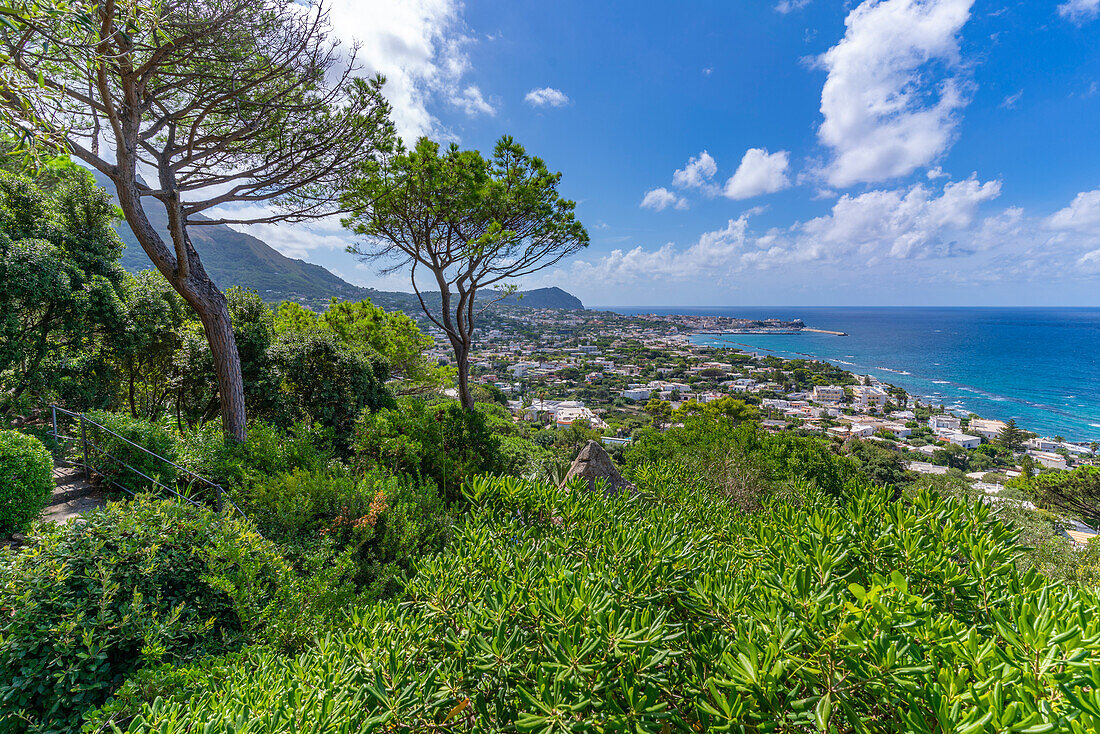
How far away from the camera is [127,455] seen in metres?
5.42

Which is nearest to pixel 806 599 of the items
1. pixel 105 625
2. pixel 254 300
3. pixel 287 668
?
pixel 287 668

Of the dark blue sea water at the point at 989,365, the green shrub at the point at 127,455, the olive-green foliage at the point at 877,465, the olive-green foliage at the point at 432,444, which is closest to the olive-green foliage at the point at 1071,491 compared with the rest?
the olive-green foliage at the point at 877,465

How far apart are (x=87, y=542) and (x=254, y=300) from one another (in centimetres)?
885

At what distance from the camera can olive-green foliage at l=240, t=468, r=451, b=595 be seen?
428 centimetres

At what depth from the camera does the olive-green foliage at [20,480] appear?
4.06m

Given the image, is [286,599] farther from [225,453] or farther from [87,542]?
[225,453]

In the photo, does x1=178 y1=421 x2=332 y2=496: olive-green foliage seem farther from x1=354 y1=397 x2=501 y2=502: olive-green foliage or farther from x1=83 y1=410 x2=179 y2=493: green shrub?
x1=354 y1=397 x2=501 y2=502: olive-green foliage

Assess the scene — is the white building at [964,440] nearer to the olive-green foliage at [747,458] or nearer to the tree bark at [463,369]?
the olive-green foliage at [747,458]

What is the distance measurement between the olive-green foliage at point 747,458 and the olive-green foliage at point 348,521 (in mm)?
5513

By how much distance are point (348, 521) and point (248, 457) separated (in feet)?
7.62

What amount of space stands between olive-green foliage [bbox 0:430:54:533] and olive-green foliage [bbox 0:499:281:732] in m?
2.10

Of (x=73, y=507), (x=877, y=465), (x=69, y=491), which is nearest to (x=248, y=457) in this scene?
(x=73, y=507)

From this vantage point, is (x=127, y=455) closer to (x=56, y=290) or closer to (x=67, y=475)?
(x=67, y=475)

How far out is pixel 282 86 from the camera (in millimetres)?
7066
